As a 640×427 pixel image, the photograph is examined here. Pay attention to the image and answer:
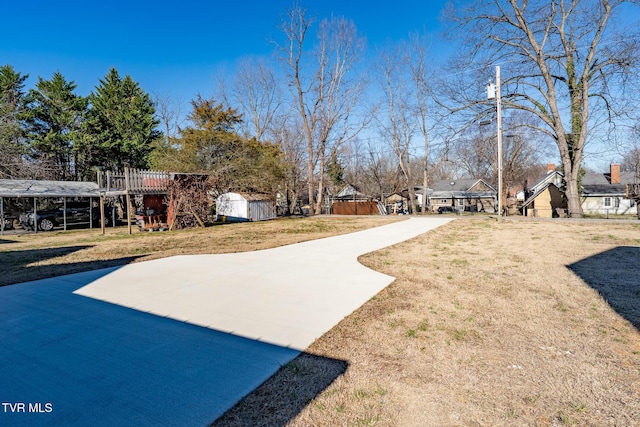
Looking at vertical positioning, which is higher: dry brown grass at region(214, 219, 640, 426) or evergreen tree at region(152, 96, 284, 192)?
evergreen tree at region(152, 96, 284, 192)

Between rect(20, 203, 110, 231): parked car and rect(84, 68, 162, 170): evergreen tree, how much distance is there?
28.4ft

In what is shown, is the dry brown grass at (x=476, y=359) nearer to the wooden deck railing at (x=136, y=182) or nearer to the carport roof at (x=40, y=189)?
the wooden deck railing at (x=136, y=182)

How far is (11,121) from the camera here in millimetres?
20172

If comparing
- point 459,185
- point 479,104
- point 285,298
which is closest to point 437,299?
point 285,298

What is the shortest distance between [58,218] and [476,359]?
20.8 m

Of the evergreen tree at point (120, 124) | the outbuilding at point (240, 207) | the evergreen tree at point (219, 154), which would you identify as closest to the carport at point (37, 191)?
the evergreen tree at point (219, 154)

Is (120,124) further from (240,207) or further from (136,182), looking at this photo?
(136,182)

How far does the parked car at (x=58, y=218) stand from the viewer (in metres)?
16.1

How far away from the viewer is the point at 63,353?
286cm

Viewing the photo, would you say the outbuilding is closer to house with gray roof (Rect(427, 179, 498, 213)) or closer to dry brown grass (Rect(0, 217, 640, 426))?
dry brown grass (Rect(0, 217, 640, 426))

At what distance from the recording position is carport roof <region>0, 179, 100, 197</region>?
50.2 feet

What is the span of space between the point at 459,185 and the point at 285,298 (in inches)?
1732

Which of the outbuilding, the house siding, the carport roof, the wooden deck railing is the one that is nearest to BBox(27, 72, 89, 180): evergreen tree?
the carport roof

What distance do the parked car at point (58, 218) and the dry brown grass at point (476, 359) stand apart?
61.7ft
